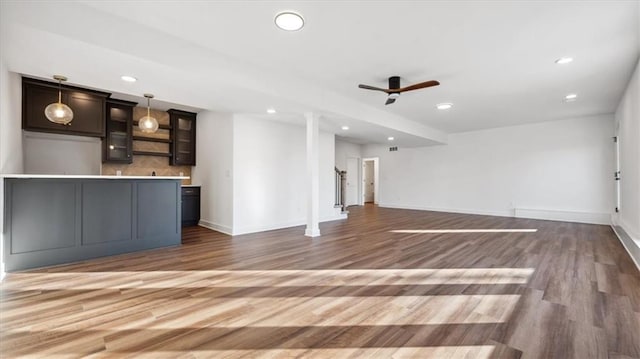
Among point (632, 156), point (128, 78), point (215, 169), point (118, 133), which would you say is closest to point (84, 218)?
point (128, 78)

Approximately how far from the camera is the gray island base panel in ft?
10.5

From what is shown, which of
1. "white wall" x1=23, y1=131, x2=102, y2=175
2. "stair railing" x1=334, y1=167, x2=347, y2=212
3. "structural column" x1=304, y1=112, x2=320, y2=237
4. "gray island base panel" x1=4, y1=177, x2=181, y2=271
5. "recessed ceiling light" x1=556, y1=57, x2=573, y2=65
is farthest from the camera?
"stair railing" x1=334, y1=167, x2=347, y2=212

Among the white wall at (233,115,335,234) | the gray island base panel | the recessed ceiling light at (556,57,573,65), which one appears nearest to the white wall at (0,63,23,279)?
the gray island base panel

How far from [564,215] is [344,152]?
6788 mm

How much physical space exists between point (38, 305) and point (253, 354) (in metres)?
2.04

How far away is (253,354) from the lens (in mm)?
1655

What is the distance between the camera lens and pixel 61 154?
205 inches

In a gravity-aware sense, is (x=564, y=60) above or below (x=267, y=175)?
above

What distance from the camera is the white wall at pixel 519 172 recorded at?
21.9 feet

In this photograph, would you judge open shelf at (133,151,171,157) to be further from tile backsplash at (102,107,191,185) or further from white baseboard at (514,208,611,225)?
white baseboard at (514,208,611,225)

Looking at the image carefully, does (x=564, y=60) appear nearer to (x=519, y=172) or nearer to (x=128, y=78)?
(x=519, y=172)

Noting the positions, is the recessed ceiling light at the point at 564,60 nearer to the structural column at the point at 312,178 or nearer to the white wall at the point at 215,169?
the structural column at the point at 312,178

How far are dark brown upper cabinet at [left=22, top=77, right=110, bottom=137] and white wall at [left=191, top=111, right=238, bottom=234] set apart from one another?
6.05 feet

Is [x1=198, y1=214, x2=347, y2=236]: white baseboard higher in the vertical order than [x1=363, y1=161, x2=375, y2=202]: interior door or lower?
lower
